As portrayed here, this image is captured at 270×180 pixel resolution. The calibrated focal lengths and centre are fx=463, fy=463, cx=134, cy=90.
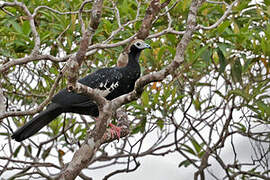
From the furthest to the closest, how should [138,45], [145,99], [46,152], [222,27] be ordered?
[46,152]
[145,99]
[138,45]
[222,27]

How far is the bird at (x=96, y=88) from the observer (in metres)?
4.42

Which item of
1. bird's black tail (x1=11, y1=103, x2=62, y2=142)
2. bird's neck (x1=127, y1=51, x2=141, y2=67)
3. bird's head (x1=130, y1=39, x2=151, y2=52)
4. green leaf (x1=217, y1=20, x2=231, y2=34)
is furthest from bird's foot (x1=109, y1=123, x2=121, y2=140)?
green leaf (x1=217, y1=20, x2=231, y2=34)

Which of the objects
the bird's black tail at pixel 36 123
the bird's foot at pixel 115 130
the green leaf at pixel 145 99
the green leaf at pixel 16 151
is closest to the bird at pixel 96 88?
the bird's black tail at pixel 36 123

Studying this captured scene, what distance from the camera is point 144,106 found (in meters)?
4.83

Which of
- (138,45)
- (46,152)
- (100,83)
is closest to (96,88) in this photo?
(100,83)

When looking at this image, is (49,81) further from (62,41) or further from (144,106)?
(144,106)

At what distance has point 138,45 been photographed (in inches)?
181

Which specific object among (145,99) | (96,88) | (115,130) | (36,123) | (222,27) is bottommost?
(115,130)

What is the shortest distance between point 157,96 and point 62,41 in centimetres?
146

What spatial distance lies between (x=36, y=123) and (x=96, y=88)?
69cm

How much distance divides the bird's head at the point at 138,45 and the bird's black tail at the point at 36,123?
962 millimetres

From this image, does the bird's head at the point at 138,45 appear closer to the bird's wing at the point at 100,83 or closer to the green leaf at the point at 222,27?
the bird's wing at the point at 100,83

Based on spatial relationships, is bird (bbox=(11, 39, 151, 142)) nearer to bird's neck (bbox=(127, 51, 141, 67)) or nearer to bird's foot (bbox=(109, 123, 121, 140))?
bird's neck (bbox=(127, 51, 141, 67))

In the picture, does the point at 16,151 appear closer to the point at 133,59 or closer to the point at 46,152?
the point at 46,152
